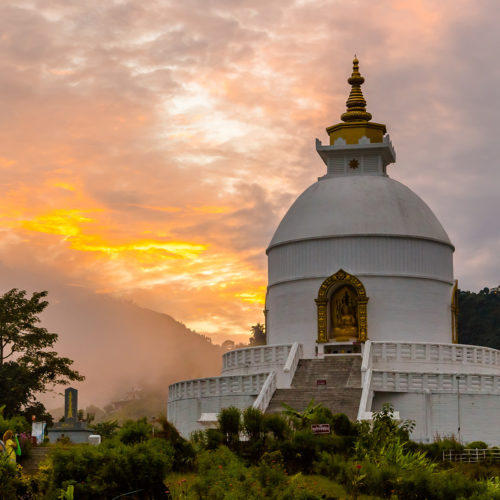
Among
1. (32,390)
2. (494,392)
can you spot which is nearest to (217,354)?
(32,390)

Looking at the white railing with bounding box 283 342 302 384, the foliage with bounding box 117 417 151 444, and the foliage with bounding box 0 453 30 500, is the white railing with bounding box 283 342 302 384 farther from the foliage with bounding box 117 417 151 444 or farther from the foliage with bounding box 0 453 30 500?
the foliage with bounding box 0 453 30 500

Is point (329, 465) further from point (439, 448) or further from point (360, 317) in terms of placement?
point (360, 317)

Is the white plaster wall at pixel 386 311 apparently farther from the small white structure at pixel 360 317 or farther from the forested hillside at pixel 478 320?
the forested hillside at pixel 478 320

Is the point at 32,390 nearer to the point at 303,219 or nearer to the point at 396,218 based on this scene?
the point at 303,219

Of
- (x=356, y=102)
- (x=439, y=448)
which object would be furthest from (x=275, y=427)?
(x=356, y=102)

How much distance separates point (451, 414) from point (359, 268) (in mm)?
9390

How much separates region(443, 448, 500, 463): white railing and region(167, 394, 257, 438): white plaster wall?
9.74m

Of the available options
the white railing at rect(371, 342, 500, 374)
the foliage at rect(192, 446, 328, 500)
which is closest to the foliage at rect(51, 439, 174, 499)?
the foliage at rect(192, 446, 328, 500)

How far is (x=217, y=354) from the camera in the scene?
141 meters

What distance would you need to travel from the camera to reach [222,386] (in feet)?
129

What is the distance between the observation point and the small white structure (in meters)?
36.9

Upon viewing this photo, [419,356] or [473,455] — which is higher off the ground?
[419,356]

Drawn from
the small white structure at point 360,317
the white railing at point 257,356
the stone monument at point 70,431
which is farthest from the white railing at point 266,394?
the stone monument at point 70,431

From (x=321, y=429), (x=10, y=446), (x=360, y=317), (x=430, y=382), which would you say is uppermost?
(x=360, y=317)
